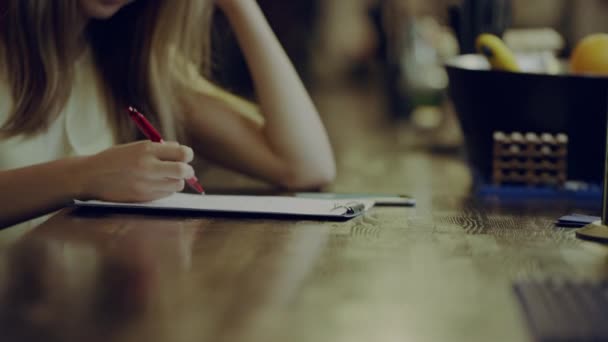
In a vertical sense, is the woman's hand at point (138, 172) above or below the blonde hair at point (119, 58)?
below

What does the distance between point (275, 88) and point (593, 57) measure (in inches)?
21.6

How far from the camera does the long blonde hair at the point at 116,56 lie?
128 centimetres

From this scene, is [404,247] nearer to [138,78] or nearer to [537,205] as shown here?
[537,205]

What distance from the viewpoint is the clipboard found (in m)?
1.00

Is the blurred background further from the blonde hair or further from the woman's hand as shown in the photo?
the woman's hand

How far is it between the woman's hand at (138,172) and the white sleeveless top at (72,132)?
31 cm

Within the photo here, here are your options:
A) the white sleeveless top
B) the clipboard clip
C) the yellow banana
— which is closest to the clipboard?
the clipboard clip

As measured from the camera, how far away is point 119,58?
4.72ft

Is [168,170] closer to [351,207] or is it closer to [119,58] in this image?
[351,207]

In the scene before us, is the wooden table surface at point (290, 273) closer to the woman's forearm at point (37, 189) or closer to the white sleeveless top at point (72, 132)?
the woman's forearm at point (37, 189)

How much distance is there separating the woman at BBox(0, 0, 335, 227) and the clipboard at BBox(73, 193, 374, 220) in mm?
290

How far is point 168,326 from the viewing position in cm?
59

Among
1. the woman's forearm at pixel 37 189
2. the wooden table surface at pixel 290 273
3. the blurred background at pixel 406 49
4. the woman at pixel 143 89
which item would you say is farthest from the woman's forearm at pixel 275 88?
the woman's forearm at pixel 37 189

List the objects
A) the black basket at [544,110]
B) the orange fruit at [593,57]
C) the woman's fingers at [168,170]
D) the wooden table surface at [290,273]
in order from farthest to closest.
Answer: the orange fruit at [593,57] < the black basket at [544,110] < the woman's fingers at [168,170] < the wooden table surface at [290,273]
